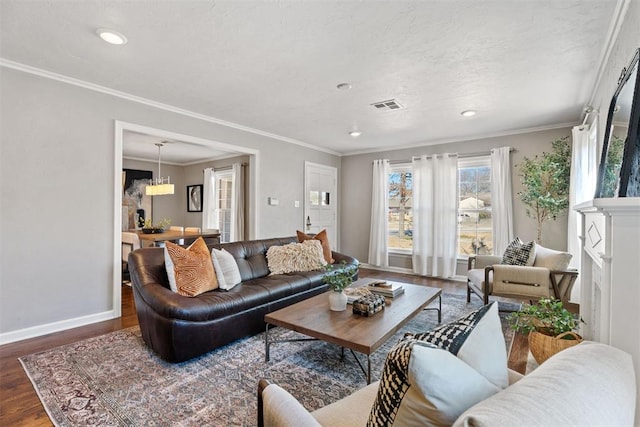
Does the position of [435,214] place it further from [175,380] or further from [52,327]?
[52,327]

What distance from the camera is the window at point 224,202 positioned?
21.9 feet

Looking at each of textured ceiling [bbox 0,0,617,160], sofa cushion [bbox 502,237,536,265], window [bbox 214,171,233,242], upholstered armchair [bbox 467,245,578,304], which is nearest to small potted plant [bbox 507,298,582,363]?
upholstered armchair [bbox 467,245,578,304]

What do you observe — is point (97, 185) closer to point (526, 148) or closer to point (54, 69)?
point (54, 69)

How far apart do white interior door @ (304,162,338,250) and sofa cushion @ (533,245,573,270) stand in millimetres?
3594

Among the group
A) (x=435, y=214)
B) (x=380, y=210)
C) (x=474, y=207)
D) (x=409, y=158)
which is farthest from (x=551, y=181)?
(x=380, y=210)

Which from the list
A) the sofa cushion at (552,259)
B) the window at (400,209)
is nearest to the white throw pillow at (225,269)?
the sofa cushion at (552,259)

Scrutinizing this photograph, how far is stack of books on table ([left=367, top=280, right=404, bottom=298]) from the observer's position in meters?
2.78

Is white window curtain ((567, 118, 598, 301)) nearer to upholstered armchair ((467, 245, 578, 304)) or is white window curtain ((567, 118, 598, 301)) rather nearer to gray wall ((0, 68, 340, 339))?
upholstered armchair ((467, 245, 578, 304))

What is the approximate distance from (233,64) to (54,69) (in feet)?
5.49

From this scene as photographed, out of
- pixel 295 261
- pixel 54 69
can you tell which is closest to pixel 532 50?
pixel 295 261

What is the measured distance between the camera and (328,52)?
8.04ft

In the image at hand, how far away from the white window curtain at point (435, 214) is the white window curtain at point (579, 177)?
1.63m

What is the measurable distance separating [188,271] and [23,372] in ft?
4.09

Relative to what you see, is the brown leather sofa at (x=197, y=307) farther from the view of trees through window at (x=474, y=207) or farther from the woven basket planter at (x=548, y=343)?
the view of trees through window at (x=474, y=207)
